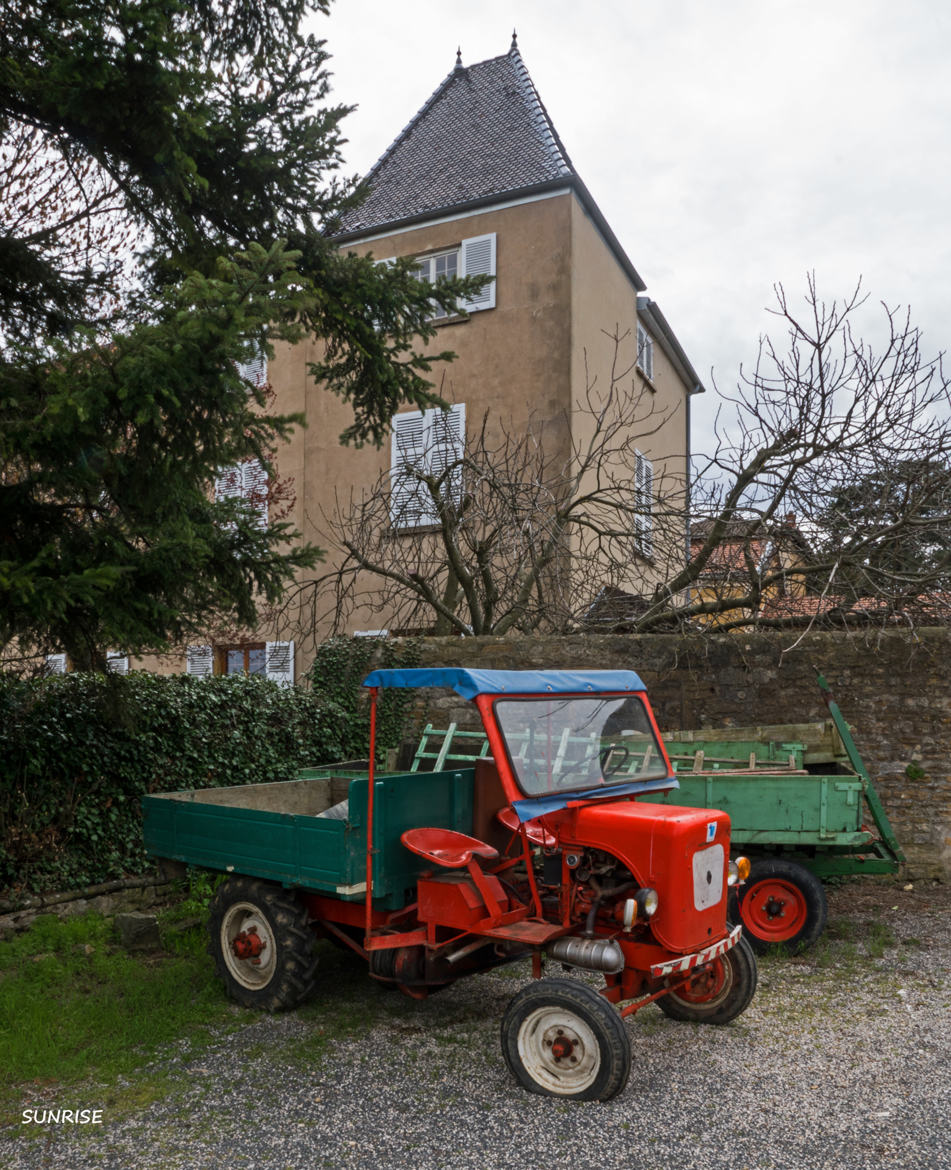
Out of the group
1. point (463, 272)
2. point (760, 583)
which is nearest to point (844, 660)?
point (760, 583)

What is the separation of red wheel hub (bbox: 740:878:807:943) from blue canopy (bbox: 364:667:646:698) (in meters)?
2.14

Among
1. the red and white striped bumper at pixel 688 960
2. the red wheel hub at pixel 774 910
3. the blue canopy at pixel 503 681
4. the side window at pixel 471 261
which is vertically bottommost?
the red wheel hub at pixel 774 910

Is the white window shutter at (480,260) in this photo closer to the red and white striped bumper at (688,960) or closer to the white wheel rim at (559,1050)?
the red and white striped bumper at (688,960)

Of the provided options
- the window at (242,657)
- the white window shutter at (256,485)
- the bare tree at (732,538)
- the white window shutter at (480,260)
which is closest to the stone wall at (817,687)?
the bare tree at (732,538)

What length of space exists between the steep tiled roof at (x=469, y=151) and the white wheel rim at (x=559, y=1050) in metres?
12.7

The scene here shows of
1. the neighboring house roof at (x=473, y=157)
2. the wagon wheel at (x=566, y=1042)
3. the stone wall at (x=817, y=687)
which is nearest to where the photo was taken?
the wagon wheel at (x=566, y=1042)

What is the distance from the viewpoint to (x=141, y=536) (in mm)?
5262

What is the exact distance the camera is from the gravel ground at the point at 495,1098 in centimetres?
356

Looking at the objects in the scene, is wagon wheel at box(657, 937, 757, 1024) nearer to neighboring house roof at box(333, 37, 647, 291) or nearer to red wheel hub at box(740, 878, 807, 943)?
red wheel hub at box(740, 878, 807, 943)

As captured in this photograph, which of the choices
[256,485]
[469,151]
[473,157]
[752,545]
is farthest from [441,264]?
[752,545]

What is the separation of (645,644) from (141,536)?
5343 mm

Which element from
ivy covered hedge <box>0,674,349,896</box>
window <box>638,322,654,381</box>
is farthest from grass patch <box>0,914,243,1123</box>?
window <box>638,322,654,381</box>

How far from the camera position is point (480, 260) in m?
14.6

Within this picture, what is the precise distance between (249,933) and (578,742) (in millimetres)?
2187
